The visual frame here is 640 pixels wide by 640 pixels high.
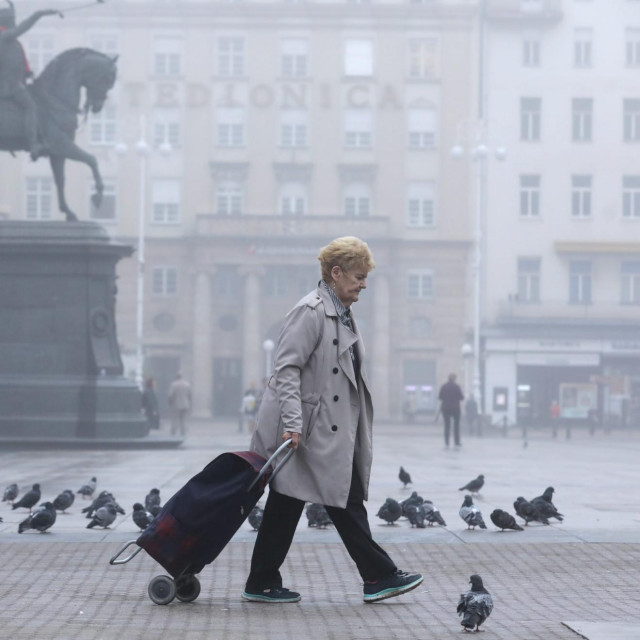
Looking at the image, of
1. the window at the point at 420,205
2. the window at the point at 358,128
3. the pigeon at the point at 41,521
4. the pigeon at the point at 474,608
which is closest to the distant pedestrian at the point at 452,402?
the pigeon at the point at 41,521

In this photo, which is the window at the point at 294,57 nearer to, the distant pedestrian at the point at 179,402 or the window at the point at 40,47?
the window at the point at 40,47

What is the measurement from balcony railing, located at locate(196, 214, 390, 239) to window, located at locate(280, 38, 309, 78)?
6.49 m

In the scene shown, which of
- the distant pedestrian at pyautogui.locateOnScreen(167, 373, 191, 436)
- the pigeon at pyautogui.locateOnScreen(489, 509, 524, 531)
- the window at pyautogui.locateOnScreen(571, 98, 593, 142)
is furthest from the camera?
the window at pyautogui.locateOnScreen(571, 98, 593, 142)

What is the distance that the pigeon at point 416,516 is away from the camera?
39.8 ft

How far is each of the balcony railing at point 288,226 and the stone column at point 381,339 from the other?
2009 mm

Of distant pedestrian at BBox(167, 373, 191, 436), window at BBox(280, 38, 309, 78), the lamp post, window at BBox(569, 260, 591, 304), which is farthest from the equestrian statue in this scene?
window at BBox(569, 260, 591, 304)

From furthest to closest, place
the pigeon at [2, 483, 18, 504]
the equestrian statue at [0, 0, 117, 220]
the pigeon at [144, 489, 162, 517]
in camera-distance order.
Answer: the equestrian statue at [0, 0, 117, 220]
the pigeon at [2, 483, 18, 504]
the pigeon at [144, 489, 162, 517]

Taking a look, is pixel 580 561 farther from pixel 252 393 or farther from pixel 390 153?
pixel 390 153

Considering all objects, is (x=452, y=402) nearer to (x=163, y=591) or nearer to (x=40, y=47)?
(x=163, y=591)

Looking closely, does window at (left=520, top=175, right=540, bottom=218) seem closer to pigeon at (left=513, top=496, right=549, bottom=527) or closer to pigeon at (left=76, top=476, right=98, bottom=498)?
pigeon at (left=76, top=476, right=98, bottom=498)

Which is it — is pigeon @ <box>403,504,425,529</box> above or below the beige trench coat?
below

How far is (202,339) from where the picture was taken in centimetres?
6406

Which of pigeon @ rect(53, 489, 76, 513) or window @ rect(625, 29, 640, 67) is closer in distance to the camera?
pigeon @ rect(53, 489, 76, 513)

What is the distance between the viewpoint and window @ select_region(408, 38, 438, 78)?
216 feet
